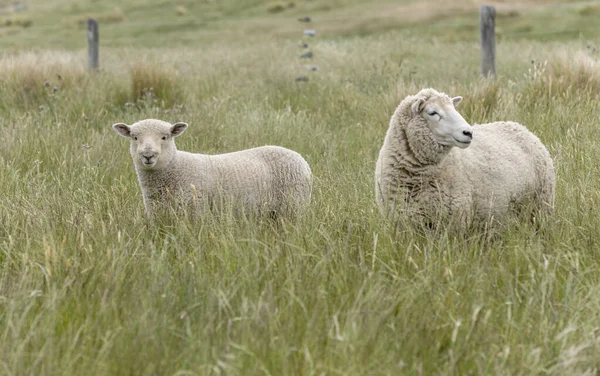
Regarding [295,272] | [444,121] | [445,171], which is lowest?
[295,272]

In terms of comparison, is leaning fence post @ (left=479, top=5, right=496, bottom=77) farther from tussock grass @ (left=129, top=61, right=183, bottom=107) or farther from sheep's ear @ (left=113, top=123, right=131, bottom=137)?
sheep's ear @ (left=113, top=123, right=131, bottom=137)

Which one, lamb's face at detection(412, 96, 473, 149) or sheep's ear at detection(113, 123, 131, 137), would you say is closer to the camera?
lamb's face at detection(412, 96, 473, 149)

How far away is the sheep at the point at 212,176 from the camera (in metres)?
3.95

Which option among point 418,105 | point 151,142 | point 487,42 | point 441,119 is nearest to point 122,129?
point 151,142

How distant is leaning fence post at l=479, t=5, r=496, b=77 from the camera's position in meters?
9.61

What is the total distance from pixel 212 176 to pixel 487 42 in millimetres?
6628

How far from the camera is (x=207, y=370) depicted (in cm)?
211

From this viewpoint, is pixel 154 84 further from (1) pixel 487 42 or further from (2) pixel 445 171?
(2) pixel 445 171

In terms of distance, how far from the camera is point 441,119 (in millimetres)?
3518

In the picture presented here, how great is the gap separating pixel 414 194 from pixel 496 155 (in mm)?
552

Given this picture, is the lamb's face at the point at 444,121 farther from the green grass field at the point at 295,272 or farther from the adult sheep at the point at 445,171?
the green grass field at the point at 295,272

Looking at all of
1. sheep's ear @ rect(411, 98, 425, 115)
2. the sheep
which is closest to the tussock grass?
the sheep

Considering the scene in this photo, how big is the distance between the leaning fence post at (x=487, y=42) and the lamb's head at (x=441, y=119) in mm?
6368

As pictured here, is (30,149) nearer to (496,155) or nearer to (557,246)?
(496,155)
